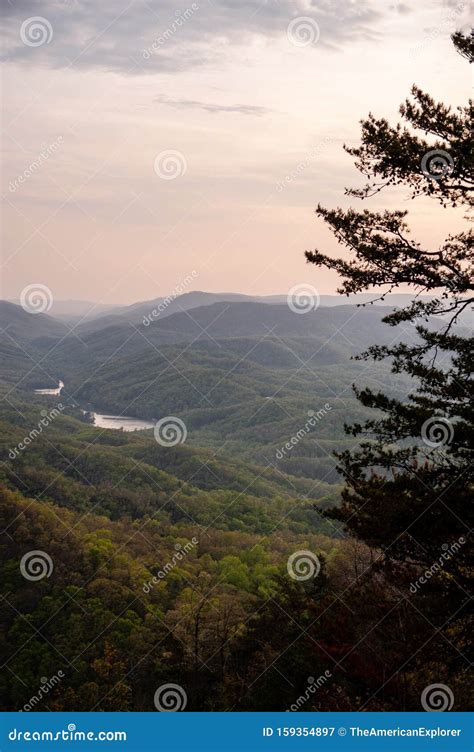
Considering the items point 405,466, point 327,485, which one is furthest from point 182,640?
point 327,485

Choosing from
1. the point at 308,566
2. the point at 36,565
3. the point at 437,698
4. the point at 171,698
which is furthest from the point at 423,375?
the point at 36,565

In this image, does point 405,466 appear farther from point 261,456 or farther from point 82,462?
point 261,456

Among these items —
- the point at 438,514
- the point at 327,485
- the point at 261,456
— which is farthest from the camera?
the point at 261,456

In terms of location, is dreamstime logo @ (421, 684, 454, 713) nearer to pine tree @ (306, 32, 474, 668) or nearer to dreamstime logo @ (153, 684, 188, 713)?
pine tree @ (306, 32, 474, 668)
